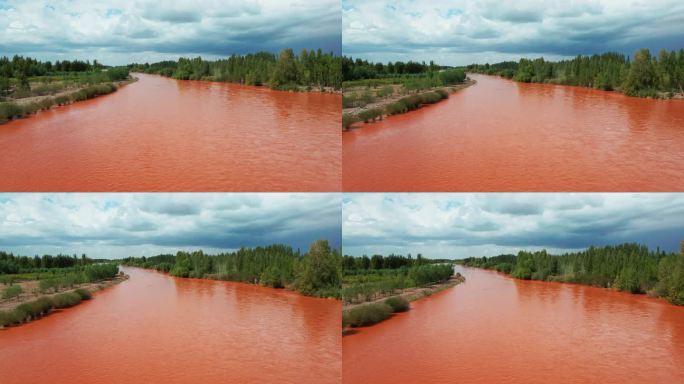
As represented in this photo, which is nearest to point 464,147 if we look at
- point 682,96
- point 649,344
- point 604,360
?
point 604,360

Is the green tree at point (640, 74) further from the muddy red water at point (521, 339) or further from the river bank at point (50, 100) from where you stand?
the river bank at point (50, 100)

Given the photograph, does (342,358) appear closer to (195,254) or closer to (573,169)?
(195,254)

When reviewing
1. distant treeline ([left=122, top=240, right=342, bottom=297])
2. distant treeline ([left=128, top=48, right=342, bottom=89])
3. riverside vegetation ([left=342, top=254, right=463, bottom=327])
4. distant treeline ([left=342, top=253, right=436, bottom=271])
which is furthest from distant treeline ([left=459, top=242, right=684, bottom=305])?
distant treeline ([left=128, top=48, right=342, bottom=89])

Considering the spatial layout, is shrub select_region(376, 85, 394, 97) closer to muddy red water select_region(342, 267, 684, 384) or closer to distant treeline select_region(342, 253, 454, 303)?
distant treeline select_region(342, 253, 454, 303)

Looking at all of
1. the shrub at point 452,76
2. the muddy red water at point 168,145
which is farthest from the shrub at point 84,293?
the shrub at point 452,76

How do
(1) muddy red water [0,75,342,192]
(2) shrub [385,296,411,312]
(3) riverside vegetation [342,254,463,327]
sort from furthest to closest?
1. (2) shrub [385,296,411,312]
2. (3) riverside vegetation [342,254,463,327]
3. (1) muddy red water [0,75,342,192]

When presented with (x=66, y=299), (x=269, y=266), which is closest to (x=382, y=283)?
(x=269, y=266)
